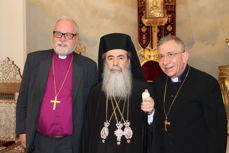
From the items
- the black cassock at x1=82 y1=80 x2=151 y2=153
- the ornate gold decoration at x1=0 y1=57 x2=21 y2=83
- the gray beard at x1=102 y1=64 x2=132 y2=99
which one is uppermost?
the ornate gold decoration at x1=0 y1=57 x2=21 y2=83

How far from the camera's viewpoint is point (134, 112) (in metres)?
3.17

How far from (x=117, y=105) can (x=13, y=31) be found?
4.57 meters

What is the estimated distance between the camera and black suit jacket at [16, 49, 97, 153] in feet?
10.9

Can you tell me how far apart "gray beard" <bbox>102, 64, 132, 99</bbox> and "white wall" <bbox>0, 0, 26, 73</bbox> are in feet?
13.8

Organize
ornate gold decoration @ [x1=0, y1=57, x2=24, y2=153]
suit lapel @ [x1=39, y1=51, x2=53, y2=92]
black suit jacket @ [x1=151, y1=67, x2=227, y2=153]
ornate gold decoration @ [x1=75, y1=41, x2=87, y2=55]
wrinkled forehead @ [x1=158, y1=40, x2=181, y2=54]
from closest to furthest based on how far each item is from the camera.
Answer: black suit jacket @ [x1=151, y1=67, x2=227, y2=153], wrinkled forehead @ [x1=158, y1=40, x2=181, y2=54], suit lapel @ [x1=39, y1=51, x2=53, y2=92], ornate gold decoration @ [x1=0, y1=57, x2=24, y2=153], ornate gold decoration @ [x1=75, y1=41, x2=87, y2=55]

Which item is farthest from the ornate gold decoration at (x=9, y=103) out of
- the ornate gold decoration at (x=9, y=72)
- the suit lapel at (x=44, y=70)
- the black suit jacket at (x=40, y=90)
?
the suit lapel at (x=44, y=70)

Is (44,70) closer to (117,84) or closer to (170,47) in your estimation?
(117,84)

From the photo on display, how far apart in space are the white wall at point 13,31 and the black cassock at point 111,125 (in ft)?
13.8

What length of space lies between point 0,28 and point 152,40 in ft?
11.0

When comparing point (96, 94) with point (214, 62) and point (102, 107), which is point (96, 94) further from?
point (214, 62)

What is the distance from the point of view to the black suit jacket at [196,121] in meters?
2.93

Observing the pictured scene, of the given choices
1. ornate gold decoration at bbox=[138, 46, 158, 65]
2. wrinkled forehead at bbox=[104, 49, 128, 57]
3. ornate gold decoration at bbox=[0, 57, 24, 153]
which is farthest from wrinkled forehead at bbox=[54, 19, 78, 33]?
ornate gold decoration at bbox=[138, 46, 158, 65]

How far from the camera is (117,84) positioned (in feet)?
10.6

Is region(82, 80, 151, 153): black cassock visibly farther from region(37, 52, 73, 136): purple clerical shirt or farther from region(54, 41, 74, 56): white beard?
region(54, 41, 74, 56): white beard
